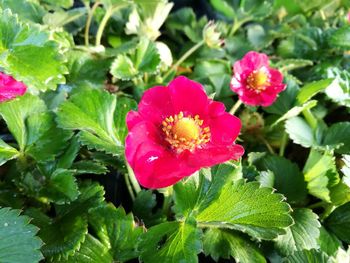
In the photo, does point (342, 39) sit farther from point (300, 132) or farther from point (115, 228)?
point (115, 228)

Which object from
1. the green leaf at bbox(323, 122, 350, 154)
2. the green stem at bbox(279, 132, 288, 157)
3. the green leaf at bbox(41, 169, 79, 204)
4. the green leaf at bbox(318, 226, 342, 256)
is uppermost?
the green leaf at bbox(41, 169, 79, 204)

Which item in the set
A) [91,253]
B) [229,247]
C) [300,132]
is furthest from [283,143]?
[91,253]

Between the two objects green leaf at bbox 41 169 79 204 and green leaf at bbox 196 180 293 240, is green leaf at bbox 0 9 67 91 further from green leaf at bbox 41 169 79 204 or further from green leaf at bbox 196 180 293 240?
green leaf at bbox 196 180 293 240

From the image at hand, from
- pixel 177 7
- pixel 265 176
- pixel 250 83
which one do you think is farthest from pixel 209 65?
pixel 177 7

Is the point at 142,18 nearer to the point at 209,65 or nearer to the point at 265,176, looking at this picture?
the point at 209,65

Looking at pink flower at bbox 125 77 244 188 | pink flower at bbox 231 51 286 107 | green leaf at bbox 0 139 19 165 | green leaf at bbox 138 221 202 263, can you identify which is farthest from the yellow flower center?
green leaf at bbox 0 139 19 165

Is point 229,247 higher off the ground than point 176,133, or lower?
lower
